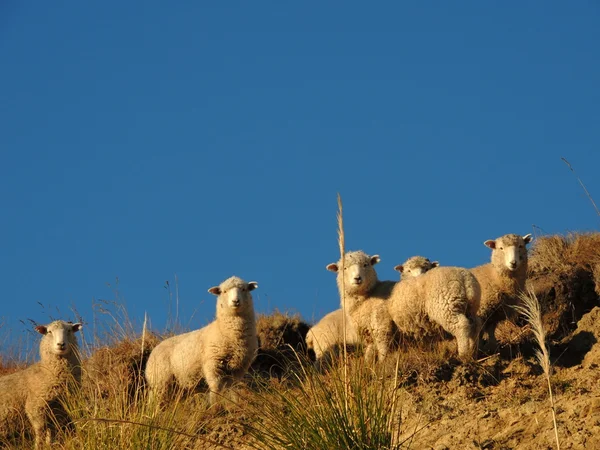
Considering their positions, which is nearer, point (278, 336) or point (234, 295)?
point (234, 295)

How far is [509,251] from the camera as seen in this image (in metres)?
12.7

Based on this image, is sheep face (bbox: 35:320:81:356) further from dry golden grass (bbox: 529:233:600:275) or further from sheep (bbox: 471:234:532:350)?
dry golden grass (bbox: 529:233:600:275)

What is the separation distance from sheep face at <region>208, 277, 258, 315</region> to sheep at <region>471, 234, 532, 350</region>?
3239 mm

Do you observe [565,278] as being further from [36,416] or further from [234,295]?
[36,416]

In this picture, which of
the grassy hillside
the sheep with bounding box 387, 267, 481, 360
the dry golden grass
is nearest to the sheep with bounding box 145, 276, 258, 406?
the grassy hillside

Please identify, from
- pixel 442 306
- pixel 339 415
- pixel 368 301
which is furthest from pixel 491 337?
pixel 339 415

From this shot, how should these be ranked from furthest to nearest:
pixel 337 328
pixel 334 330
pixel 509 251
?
pixel 334 330
pixel 337 328
pixel 509 251

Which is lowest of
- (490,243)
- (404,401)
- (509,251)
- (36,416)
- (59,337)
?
(404,401)

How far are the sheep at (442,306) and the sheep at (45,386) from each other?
14.2 ft

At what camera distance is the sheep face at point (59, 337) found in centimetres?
1214

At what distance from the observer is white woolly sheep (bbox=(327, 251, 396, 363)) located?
479 inches

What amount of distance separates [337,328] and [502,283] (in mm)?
2454

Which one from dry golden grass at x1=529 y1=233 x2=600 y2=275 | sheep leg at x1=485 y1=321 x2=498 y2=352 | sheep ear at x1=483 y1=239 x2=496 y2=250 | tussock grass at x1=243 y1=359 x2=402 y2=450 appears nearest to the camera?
tussock grass at x1=243 y1=359 x2=402 y2=450

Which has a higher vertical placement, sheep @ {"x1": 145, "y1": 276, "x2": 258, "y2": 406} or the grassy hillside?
sheep @ {"x1": 145, "y1": 276, "x2": 258, "y2": 406}
